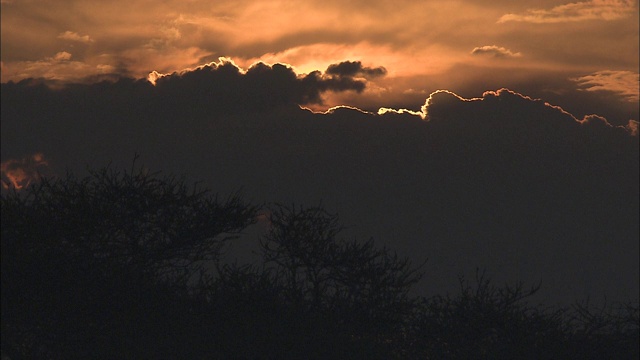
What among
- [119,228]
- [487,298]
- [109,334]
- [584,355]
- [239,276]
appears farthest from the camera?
[487,298]

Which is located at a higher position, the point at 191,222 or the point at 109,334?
the point at 191,222

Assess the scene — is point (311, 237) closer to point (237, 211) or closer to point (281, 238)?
point (281, 238)

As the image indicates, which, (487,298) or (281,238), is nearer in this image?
(487,298)

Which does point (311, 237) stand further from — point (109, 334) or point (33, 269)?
point (33, 269)

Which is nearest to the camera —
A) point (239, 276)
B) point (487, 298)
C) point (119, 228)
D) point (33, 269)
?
point (33, 269)

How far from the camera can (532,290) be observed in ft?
143

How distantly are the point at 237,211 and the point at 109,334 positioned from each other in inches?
445

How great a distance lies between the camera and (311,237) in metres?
48.0

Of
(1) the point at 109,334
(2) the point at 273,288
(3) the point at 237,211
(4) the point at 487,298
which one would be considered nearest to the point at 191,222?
(3) the point at 237,211

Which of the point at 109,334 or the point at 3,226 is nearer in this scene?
the point at 3,226

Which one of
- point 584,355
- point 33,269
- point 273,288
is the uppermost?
point 33,269

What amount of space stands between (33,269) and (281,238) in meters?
23.9

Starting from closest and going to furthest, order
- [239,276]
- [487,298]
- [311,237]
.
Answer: [239,276]
[487,298]
[311,237]

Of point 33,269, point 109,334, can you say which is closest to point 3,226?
point 33,269
